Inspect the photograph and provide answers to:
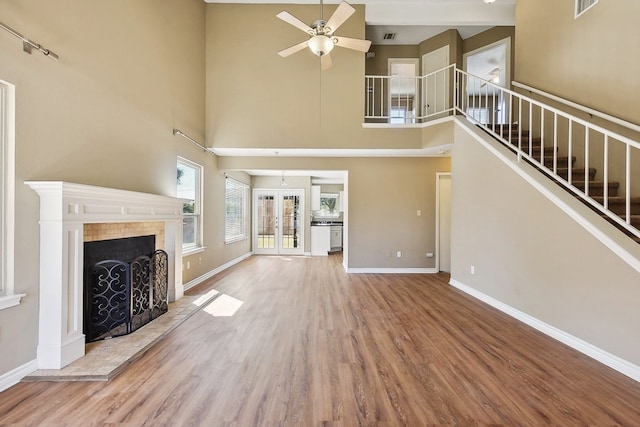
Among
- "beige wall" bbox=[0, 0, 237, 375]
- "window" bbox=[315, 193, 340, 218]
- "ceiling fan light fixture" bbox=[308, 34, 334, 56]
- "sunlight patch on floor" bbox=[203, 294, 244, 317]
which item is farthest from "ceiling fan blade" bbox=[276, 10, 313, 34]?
"window" bbox=[315, 193, 340, 218]

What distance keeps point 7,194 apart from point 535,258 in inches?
192

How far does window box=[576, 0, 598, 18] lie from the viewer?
146 inches

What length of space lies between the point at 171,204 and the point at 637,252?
15.8 feet

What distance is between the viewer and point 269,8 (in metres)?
5.31

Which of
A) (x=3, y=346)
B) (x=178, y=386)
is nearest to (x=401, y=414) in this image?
(x=178, y=386)

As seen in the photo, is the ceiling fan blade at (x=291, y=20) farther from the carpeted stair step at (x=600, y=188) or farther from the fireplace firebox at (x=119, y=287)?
the carpeted stair step at (x=600, y=188)

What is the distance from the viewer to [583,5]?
384 cm

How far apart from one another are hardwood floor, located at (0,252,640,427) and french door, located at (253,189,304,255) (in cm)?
527

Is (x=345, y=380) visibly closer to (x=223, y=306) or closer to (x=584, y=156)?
(x=223, y=306)

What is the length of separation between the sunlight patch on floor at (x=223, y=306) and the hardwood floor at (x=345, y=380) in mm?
170

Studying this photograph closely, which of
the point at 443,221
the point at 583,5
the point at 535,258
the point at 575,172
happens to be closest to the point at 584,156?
the point at 575,172

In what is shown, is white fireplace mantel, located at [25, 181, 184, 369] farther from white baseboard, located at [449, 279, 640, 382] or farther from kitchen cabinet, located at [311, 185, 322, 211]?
kitchen cabinet, located at [311, 185, 322, 211]

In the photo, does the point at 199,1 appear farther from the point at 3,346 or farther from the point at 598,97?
the point at 598,97

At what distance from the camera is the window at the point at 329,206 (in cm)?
1034
